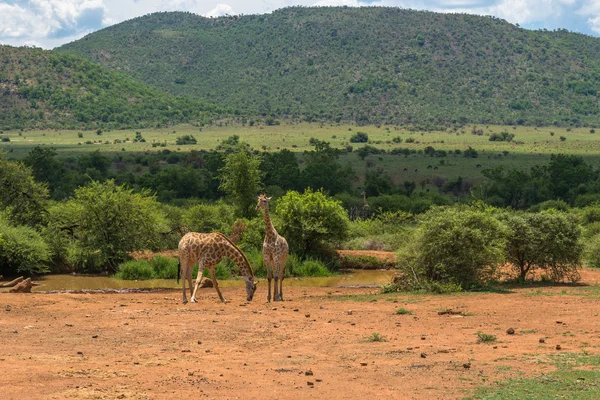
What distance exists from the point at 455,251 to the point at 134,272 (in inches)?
471

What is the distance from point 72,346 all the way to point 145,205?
57.4 feet

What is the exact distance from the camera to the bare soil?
465 inches

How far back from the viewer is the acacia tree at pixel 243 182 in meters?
37.0

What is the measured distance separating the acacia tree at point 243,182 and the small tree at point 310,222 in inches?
153

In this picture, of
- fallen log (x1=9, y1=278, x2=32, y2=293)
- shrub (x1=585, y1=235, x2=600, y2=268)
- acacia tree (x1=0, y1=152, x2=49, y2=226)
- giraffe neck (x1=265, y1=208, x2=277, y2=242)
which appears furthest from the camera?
acacia tree (x1=0, y1=152, x2=49, y2=226)

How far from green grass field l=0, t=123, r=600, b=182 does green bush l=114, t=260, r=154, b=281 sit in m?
45.5

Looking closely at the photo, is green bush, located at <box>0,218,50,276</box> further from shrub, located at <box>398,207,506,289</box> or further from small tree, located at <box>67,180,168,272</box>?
shrub, located at <box>398,207,506,289</box>

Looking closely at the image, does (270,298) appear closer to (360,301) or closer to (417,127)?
(360,301)

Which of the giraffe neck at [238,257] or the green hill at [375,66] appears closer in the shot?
the giraffe neck at [238,257]

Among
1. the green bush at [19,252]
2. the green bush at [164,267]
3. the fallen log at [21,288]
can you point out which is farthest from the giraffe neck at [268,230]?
the green bush at [19,252]

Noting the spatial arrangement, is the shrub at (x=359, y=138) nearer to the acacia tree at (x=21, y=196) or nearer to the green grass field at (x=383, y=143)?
the green grass field at (x=383, y=143)

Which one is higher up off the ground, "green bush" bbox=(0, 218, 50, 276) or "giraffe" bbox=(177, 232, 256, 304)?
"giraffe" bbox=(177, 232, 256, 304)

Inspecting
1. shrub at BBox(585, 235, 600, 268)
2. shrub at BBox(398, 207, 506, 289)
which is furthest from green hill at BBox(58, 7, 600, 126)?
shrub at BBox(398, 207, 506, 289)

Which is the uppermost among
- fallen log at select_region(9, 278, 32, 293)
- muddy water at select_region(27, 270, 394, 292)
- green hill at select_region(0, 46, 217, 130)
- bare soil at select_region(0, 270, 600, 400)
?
green hill at select_region(0, 46, 217, 130)
